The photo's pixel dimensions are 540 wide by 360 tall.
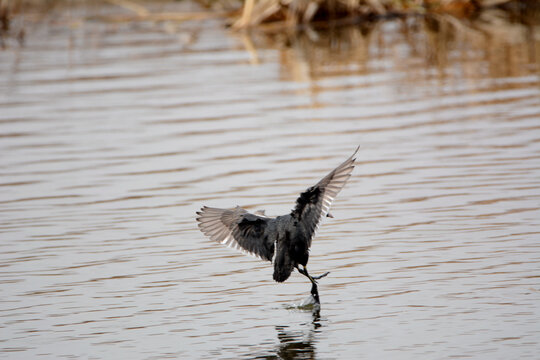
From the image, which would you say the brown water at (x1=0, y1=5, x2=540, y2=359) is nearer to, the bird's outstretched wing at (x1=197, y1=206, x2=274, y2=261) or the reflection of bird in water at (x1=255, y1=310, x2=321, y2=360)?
the reflection of bird in water at (x1=255, y1=310, x2=321, y2=360)

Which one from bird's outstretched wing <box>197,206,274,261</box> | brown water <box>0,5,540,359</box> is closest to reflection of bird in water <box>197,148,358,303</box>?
bird's outstretched wing <box>197,206,274,261</box>

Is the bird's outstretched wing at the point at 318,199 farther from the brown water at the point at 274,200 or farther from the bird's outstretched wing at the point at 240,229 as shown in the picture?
the brown water at the point at 274,200

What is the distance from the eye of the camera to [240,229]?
6488mm

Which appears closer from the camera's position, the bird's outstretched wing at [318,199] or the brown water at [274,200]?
the brown water at [274,200]

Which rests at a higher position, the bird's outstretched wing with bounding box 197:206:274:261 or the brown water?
the bird's outstretched wing with bounding box 197:206:274:261

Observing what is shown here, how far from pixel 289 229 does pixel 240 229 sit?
1.47ft

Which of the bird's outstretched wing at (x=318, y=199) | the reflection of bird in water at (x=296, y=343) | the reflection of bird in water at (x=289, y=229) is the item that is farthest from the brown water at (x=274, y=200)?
the bird's outstretched wing at (x=318, y=199)

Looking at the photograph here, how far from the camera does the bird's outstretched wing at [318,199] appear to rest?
603 centimetres

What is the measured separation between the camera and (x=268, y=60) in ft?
61.0

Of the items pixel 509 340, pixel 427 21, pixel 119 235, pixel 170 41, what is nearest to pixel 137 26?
pixel 170 41

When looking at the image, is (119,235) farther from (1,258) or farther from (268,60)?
(268,60)

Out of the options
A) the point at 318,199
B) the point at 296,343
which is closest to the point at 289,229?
the point at 318,199

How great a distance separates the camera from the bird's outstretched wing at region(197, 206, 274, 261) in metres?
6.41

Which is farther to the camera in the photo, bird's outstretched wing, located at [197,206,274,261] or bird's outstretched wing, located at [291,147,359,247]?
bird's outstretched wing, located at [197,206,274,261]
